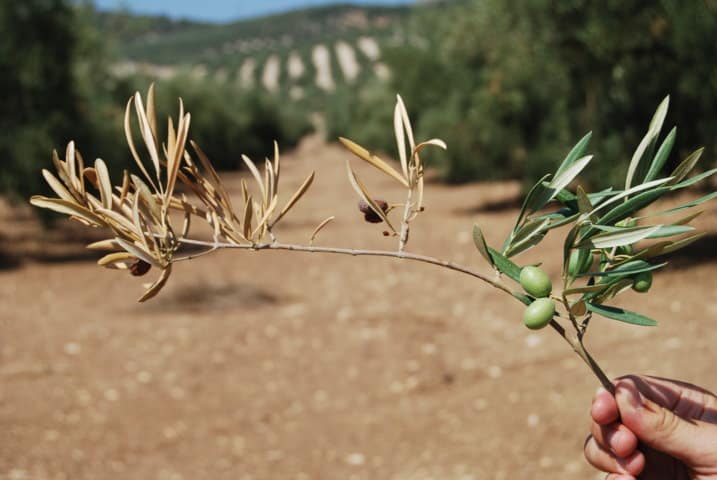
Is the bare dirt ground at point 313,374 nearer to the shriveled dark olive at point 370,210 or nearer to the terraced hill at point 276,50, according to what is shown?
the shriveled dark olive at point 370,210

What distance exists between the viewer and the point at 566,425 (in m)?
4.78

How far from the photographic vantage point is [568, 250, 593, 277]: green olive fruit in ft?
2.61

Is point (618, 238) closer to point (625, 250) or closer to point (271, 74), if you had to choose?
point (625, 250)

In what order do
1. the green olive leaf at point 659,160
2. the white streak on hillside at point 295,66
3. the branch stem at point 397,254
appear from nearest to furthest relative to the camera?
1. the branch stem at point 397,254
2. the green olive leaf at point 659,160
3. the white streak on hillside at point 295,66

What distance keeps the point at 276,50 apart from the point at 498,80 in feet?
246

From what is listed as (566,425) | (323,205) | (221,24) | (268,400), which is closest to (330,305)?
(268,400)

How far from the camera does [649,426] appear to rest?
99cm

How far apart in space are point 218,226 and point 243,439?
455 centimetres

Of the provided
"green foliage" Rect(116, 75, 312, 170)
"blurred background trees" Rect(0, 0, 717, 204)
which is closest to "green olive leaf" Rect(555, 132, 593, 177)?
"blurred background trees" Rect(0, 0, 717, 204)

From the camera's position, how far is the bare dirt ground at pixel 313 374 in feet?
15.4

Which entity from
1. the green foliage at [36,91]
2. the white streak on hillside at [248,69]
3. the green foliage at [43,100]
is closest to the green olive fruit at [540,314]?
the green foliage at [43,100]

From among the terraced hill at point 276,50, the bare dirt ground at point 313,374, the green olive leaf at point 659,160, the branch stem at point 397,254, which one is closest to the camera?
the branch stem at point 397,254

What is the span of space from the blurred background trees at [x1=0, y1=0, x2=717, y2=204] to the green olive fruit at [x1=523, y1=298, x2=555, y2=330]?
6998mm

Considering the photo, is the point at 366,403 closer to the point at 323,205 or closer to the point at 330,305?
the point at 330,305
